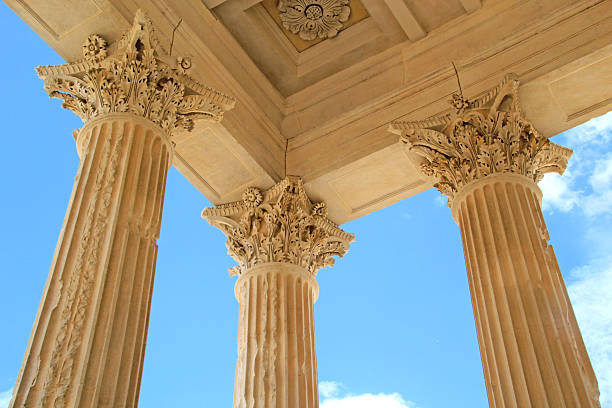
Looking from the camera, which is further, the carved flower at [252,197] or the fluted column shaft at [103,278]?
the carved flower at [252,197]

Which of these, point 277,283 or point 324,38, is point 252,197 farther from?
point 324,38

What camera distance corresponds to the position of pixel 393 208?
3931cm

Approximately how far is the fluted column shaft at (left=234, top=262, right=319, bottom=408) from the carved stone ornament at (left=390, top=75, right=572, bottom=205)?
150 inches

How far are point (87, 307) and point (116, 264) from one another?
0.86 meters

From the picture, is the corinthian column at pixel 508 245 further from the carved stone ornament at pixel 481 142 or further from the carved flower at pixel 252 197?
the carved flower at pixel 252 197

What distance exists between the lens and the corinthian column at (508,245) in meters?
10.9

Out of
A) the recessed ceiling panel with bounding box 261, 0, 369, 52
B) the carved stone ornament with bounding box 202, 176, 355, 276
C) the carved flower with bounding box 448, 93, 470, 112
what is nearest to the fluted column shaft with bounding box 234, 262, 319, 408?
the carved stone ornament with bounding box 202, 176, 355, 276

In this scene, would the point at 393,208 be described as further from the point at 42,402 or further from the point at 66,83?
the point at 42,402

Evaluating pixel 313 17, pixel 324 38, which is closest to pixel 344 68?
pixel 324 38

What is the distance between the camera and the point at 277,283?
15.1m

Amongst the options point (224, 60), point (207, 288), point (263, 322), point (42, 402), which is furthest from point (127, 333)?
point (207, 288)

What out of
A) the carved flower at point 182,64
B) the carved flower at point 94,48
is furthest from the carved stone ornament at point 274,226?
the carved flower at point 94,48

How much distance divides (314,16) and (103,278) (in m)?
10.0

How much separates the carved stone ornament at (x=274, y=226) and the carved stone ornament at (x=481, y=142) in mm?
2885
